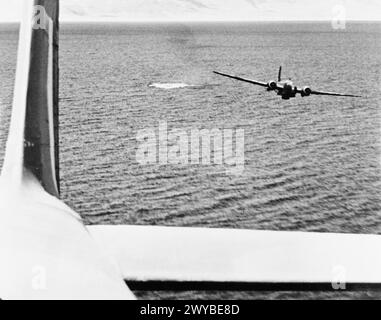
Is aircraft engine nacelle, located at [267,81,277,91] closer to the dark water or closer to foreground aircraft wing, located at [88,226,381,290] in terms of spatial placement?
the dark water

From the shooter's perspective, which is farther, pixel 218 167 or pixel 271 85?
pixel 218 167

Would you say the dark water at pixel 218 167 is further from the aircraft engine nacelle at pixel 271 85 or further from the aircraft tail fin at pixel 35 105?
the aircraft tail fin at pixel 35 105

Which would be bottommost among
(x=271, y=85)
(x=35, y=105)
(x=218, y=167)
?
(x=218, y=167)

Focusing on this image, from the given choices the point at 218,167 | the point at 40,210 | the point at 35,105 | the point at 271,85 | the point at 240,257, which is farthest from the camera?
the point at 218,167

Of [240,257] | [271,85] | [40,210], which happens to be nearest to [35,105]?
[40,210]

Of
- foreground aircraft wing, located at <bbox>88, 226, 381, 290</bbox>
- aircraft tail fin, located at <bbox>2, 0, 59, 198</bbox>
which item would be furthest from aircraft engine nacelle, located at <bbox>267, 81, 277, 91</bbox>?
aircraft tail fin, located at <bbox>2, 0, 59, 198</bbox>

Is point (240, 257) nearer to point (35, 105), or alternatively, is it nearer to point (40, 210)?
point (40, 210)
